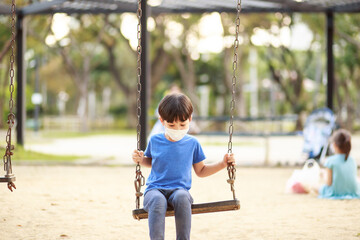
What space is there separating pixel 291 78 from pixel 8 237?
2484cm

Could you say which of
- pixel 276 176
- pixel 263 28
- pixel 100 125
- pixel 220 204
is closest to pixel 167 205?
pixel 220 204

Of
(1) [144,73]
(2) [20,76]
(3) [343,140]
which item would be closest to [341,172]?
(3) [343,140]

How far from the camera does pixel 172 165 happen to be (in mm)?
3553

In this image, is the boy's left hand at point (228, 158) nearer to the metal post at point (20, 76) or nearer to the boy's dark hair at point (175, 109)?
the boy's dark hair at point (175, 109)

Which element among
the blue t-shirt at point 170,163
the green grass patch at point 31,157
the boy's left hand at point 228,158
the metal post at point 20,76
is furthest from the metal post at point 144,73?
the boy's left hand at point 228,158

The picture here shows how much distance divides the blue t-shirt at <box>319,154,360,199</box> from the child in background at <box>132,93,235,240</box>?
3.26m

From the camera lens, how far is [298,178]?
7.30m

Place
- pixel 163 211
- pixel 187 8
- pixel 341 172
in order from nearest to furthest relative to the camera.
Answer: pixel 163 211 → pixel 341 172 → pixel 187 8

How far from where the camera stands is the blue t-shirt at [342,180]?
6.52 meters

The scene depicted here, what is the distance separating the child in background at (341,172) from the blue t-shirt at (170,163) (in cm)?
331

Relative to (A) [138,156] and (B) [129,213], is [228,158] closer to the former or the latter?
(A) [138,156]

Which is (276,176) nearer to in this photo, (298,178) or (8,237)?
(298,178)

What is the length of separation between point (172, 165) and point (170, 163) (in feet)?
0.06

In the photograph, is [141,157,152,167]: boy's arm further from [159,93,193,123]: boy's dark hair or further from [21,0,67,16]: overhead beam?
[21,0,67,16]: overhead beam
